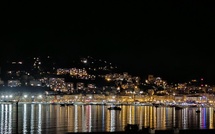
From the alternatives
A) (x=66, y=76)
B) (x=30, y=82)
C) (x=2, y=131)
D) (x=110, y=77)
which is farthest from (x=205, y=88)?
(x=2, y=131)

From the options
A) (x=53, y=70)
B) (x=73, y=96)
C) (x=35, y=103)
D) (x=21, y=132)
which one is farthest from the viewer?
(x=53, y=70)

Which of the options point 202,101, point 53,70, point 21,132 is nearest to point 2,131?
point 21,132

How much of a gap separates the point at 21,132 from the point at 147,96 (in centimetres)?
9159

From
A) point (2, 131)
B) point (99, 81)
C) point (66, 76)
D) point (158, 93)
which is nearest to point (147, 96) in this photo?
point (158, 93)

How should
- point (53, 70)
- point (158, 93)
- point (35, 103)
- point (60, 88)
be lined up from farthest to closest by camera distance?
1. point (53, 70)
2. point (158, 93)
3. point (60, 88)
4. point (35, 103)

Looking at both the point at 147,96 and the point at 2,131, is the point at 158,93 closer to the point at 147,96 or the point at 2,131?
the point at 147,96

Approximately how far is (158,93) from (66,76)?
2751 centimetres

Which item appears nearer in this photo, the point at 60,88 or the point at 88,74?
the point at 60,88

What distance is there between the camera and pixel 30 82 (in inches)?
4665

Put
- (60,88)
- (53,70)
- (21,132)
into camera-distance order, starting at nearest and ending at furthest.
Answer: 1. (21,132)
2. (60,88)
3. (53,70)

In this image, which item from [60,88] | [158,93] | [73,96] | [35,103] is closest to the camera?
[35,103]

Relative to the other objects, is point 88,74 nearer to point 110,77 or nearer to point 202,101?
point 110,77

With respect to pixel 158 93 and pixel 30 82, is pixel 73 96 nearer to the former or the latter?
pixel 30 82

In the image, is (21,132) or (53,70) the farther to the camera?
(53,70)
